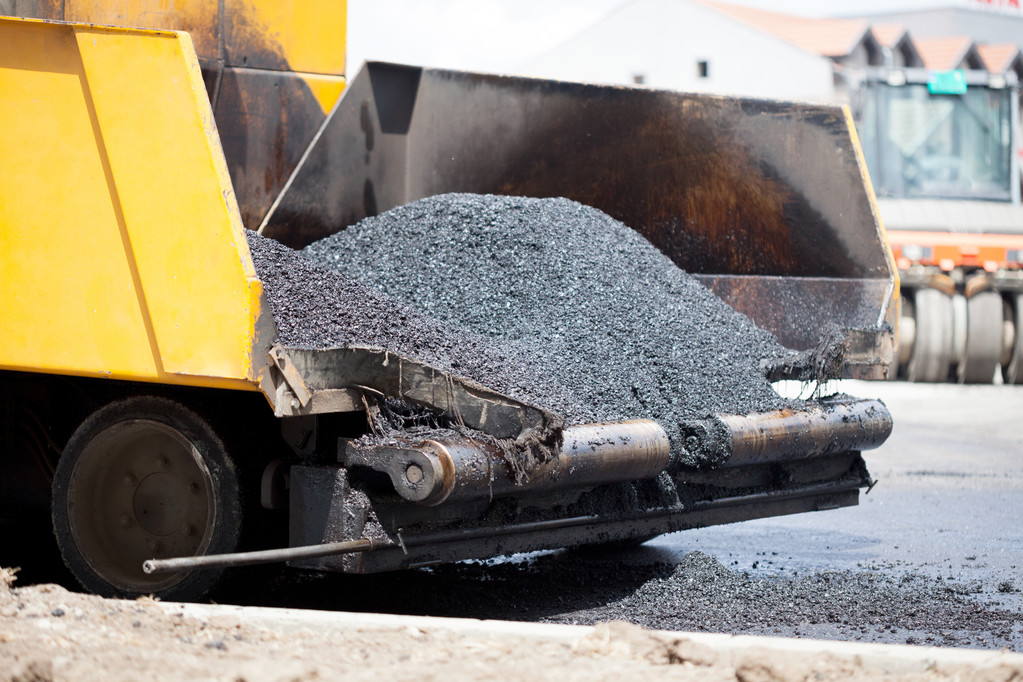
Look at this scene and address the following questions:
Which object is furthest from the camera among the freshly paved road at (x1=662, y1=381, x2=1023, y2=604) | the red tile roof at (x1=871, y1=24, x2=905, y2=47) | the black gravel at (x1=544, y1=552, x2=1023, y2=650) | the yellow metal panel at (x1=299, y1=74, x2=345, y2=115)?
the red tile roof at (x1=871, y1=24, x2=905, y2=47)

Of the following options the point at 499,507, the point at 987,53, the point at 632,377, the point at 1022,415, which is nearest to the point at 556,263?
the point at 632,377

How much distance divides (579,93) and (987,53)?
47.6 meters

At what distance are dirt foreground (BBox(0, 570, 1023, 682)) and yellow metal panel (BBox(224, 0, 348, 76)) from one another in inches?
110

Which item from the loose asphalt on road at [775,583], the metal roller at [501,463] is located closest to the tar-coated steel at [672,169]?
the loose asphalt on road at [775,583]

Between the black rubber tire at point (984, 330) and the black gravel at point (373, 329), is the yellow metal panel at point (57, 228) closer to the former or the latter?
the black gravel at point (373, 329)

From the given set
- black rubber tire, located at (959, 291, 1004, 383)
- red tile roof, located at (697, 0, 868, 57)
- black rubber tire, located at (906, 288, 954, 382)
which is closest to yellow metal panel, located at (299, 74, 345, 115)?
black rubber tire, located at (906, 288, 954, 382)

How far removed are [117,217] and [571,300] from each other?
165cm

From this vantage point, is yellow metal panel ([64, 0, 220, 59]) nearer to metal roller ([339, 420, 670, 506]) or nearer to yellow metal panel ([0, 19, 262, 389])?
yellow metal panel ([0, 19, 262, 389])

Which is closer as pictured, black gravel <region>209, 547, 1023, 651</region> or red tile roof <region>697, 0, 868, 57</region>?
black gravel <region>209, 547, 1023, 651</region>

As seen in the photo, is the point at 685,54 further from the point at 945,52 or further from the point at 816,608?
the point at 816,608

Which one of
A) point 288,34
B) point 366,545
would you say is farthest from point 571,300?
point 288,34

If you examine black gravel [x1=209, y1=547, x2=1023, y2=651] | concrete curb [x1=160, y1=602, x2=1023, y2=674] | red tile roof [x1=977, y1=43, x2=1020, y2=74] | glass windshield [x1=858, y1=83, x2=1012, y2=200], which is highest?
red tile roof [x1=977, y1=43, x2=1020, y2=74]

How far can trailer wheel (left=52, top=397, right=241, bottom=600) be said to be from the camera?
3.77 m

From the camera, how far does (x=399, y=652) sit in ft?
9.62
